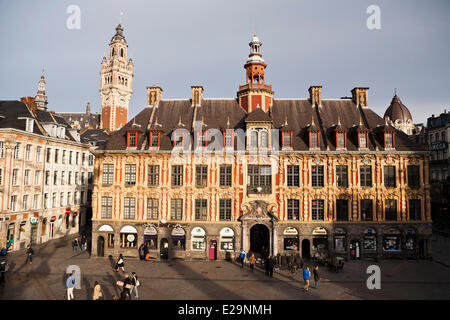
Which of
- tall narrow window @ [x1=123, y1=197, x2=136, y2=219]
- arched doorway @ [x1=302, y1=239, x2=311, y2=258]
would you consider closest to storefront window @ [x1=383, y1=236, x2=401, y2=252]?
arched doorway @ [x1=302, y1=239, x2=311, y2=258]

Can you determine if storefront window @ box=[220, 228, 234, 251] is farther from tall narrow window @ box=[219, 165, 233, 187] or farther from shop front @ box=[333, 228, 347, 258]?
shop front @ box=[333, 228, 347, 258]

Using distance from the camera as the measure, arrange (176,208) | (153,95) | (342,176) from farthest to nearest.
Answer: (153,95), (176,208), (342,176)

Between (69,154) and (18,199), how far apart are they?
40.8 ft

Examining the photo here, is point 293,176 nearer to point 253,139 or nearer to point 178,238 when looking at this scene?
point 253,139

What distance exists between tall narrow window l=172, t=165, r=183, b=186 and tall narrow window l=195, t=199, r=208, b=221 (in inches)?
124

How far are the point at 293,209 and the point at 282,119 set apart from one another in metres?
12.1

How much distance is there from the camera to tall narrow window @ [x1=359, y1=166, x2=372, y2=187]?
34156mm

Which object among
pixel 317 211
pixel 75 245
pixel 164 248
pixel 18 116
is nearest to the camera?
pixel 317 211

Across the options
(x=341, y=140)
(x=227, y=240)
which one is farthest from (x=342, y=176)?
(x=227, y=240)

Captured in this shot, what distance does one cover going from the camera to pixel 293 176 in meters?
34.3

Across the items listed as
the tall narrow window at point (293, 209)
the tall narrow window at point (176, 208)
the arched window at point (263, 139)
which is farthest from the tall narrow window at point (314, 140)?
the tall narrow window at point (176, 208)

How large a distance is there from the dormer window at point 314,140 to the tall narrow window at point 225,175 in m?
10.1

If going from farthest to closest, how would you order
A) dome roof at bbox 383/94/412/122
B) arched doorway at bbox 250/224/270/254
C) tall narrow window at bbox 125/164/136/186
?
dome roof at bbox 383/94/412/122 → arched doorway at bbox 250/224/270/254 → tall narrow window at bbox 125/164/136/186
